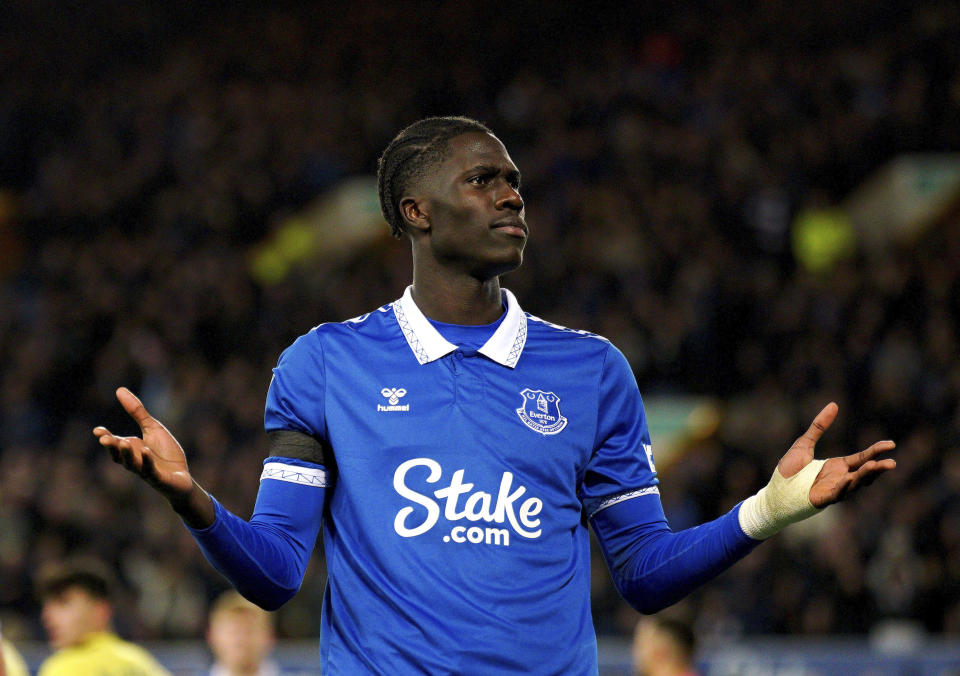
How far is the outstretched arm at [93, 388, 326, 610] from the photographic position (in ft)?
8.27

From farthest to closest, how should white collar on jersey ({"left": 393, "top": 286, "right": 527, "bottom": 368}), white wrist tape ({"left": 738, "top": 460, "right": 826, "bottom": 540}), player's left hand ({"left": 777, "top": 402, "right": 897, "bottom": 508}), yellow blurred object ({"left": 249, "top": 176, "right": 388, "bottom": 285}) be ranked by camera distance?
yellow blurred object ({"left": 249, "top": 176, "right": 388, "bottom": 285}) → white collar on jersey ({"left": 393, "top": 286, "right": 527, "bottom": 368}) → white wrist tape ({"left": 738, "top": 460, "right": 826, "bottom": 540}) → player's left hand ({"left": 777, "top": 402, "right": 897, "bottom": 508})

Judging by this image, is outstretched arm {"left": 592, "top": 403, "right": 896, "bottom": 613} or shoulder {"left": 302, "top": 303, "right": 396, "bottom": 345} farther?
shoulder {"left": 302, "top": 303, "right": 396, "bottom": 345}

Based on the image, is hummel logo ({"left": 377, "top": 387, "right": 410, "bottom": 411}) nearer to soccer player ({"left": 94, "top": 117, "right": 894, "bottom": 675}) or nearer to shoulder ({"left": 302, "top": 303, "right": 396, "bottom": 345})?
soccer player ({"left": 94, "top": 117, "right": 894, "bottom": 675})

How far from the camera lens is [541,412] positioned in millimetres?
2945

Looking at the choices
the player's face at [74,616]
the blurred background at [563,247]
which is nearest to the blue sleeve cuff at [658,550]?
the player's face at [74,616]

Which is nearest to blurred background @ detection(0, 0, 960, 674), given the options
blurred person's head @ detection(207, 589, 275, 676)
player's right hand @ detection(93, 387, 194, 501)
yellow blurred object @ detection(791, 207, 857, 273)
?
yellow blurred object @ detection(791, 207, 857, 273)

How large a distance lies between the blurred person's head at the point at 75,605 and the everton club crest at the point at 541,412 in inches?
162

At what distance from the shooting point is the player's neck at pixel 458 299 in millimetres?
3121

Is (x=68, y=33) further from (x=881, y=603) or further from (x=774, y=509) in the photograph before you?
(x=774, y=509)

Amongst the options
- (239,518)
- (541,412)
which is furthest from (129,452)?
(541,412)

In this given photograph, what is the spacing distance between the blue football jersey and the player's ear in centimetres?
19

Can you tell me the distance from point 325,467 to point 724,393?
9873 mm

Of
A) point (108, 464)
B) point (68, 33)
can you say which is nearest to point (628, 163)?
point (108, 464)

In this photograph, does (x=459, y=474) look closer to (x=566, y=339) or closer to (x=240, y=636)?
(x=566, y=339)
